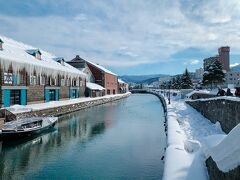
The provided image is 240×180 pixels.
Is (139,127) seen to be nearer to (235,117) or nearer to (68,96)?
(235,117)

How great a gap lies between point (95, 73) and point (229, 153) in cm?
7198

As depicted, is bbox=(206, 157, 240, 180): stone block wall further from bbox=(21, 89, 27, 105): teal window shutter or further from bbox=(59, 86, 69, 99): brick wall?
bbox=(59, 86, 69, 99): brick wall

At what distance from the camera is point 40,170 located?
13.3 m

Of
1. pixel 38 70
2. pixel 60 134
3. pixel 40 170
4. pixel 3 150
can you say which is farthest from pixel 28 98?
pixel 40 170

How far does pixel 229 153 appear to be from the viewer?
6.03 metres

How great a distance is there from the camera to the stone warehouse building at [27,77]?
29.7 metres

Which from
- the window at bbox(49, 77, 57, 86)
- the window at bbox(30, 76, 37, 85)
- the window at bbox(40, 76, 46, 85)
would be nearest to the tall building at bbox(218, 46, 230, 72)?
the window at bbox(49, 77, 57, 86)

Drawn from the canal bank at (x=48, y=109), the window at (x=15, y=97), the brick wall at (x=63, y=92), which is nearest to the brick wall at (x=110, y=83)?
the canal bank at (x=48, y=109)

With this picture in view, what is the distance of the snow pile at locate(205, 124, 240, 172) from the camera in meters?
5.67

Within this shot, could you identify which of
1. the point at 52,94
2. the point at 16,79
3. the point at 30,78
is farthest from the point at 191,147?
the point at 52,94

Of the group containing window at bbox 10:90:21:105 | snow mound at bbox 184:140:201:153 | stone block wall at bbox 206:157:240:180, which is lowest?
snow mound at bbox 184:140:201:153

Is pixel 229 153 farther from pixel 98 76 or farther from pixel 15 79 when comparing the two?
pixel 98 76

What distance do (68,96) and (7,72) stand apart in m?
21.0

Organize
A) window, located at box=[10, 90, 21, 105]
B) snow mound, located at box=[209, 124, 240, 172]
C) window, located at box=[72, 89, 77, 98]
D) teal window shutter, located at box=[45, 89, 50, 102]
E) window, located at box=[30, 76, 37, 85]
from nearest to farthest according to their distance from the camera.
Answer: snow mound, located at box=[209, 124, 240, 172] → window, located at box=[10, 90, 21, 105] → window, located at box=[30, 76, 37, 85] → teal window shutter, located at box=[45, 89, 50, 102] → window, located at box=[72, 89, 77, 98]
